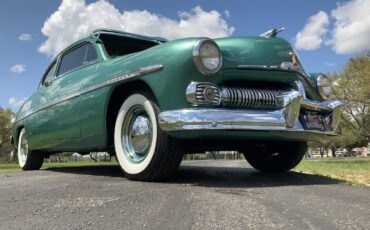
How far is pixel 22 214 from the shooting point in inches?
108

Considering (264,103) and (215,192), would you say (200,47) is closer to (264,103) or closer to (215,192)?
(264,103)

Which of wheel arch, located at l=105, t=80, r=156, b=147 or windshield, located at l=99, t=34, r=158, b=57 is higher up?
windshield, located at l=99, t=34, r=158, b=57

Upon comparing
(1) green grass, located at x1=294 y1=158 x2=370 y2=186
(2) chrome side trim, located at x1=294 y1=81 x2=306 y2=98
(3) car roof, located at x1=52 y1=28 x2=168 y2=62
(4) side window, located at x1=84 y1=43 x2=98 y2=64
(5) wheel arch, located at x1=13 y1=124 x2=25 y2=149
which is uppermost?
(3) car roof, located at x1=52 y1=28 x2=168 y2=62

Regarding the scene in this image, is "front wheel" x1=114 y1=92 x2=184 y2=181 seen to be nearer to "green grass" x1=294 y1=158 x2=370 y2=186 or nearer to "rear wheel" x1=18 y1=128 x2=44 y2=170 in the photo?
"green grass" x1=294 y1=158 x2=370 y2=186

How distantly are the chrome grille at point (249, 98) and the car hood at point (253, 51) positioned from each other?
0.24 metres

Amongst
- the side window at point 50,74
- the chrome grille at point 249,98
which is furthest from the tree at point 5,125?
the chrome grille at point 249,98

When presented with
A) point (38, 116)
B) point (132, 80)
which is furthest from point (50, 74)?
point (132, 80)

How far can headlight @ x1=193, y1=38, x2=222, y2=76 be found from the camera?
3.71 meters

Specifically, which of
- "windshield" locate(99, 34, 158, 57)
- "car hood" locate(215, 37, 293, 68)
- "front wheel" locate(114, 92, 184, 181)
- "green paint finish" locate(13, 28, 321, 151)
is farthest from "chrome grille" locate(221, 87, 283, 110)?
"windshield" locate(99, 34, 158, 57)

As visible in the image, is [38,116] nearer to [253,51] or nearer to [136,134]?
[136,134]

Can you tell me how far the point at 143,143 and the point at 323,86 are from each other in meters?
2.06

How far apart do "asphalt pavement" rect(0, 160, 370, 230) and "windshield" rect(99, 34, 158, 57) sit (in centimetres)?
205

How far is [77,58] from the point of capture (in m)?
5.83

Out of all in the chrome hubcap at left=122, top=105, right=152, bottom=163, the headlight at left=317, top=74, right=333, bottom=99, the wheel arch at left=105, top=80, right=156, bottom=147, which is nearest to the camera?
the chrome hubcap at left=122, top=105, right=152, bottom=163
